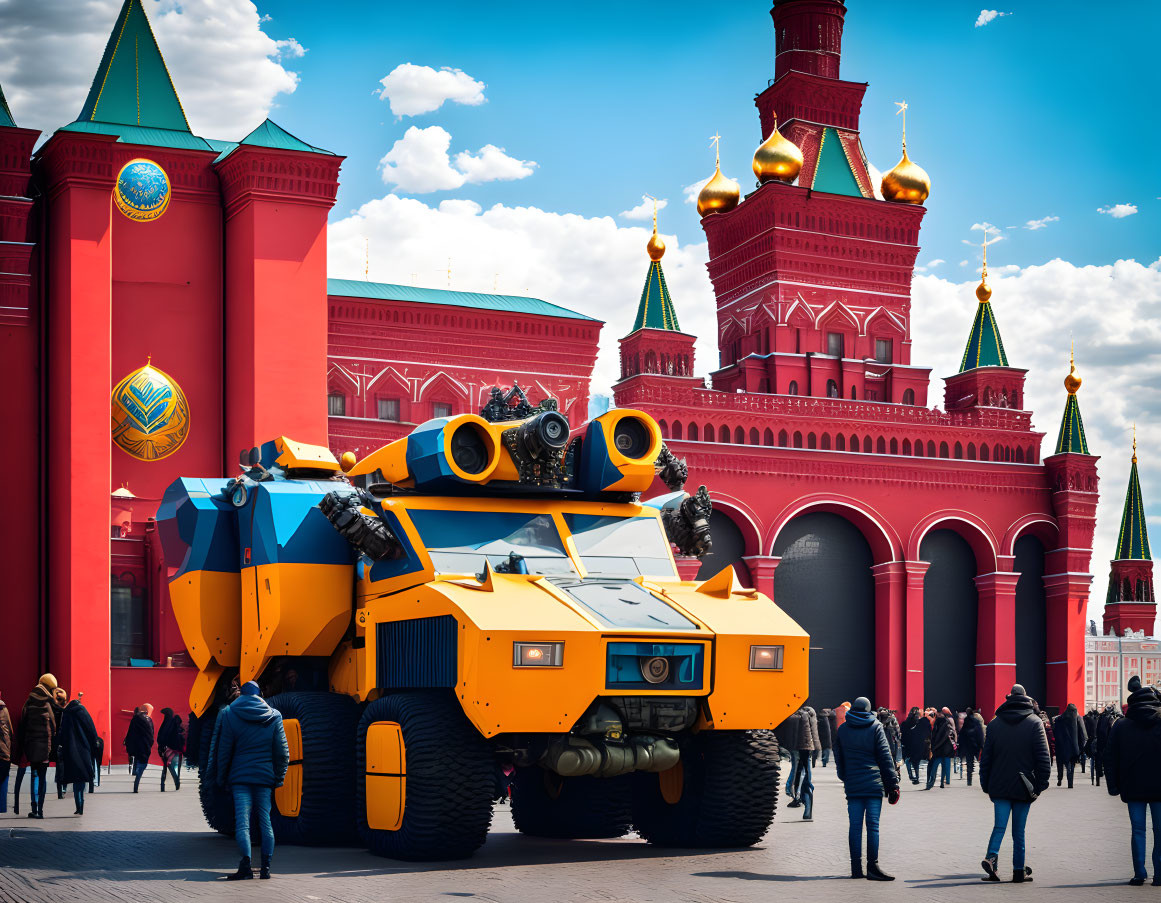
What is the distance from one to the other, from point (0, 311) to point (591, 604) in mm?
19820

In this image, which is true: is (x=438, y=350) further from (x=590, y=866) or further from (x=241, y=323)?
(x=590, y=866)

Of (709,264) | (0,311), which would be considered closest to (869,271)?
(709,264)

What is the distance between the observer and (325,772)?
11617mm

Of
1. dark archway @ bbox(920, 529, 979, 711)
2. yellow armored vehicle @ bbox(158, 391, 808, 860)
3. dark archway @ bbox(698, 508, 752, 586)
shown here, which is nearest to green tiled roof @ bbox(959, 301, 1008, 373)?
dark archway @ bbox(920, 529, 979, 711)

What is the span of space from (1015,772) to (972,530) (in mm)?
30996

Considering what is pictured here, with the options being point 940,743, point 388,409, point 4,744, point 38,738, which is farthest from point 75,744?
point 388,409

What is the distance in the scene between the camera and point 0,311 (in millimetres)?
27391

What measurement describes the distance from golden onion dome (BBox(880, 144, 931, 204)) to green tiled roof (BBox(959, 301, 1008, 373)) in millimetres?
3684

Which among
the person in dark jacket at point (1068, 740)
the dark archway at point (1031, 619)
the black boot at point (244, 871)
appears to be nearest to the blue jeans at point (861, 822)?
the black boot at point (244, 871)

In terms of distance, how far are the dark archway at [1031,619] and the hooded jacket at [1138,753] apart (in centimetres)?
3178

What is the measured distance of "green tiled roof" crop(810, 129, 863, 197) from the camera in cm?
4431

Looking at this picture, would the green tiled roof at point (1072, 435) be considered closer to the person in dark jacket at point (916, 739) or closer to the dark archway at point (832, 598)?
the dark archway at point (832, 598)

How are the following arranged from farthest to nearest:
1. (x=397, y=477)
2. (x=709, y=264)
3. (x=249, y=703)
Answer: (x=709, y=264)
(x=397, y=477)
(x=249, y=703)

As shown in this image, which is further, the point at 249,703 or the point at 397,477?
the point at 397,477
